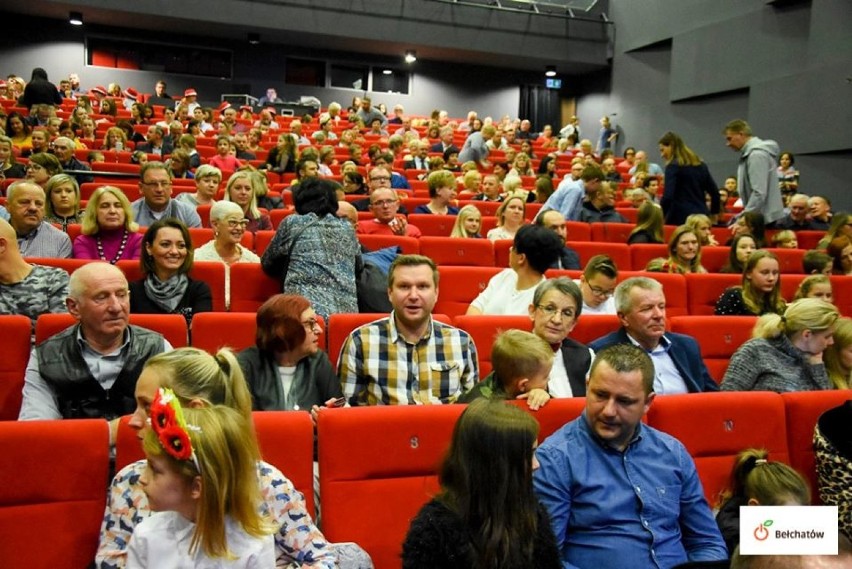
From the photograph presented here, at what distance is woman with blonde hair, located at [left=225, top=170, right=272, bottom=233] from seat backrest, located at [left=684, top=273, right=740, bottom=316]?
245cm

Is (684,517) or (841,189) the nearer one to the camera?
(684,517)

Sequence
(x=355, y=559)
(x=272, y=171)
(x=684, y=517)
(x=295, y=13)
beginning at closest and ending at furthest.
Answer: (x=355, y=559) → (x=684, y=517) → (x=272, y=171) → (x=295, y=13)

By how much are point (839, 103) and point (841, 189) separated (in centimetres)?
97

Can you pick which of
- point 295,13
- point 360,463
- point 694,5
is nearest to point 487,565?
point 360,463

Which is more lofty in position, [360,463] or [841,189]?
[841,189]

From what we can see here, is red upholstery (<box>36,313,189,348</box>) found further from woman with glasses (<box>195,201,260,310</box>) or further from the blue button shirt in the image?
the blue button shirt

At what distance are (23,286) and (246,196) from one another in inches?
67.3

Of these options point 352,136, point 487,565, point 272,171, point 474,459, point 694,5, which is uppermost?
point 694,5

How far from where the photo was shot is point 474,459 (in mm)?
1446

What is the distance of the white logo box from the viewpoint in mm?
971

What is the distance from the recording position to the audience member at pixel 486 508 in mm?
1397

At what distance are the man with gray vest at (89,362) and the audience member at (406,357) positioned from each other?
0.66m

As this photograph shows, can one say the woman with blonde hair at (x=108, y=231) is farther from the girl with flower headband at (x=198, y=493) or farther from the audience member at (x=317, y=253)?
the girl with flower headband at (x=198, y=493)

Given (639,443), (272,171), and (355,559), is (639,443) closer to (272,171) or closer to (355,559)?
(355,559)
